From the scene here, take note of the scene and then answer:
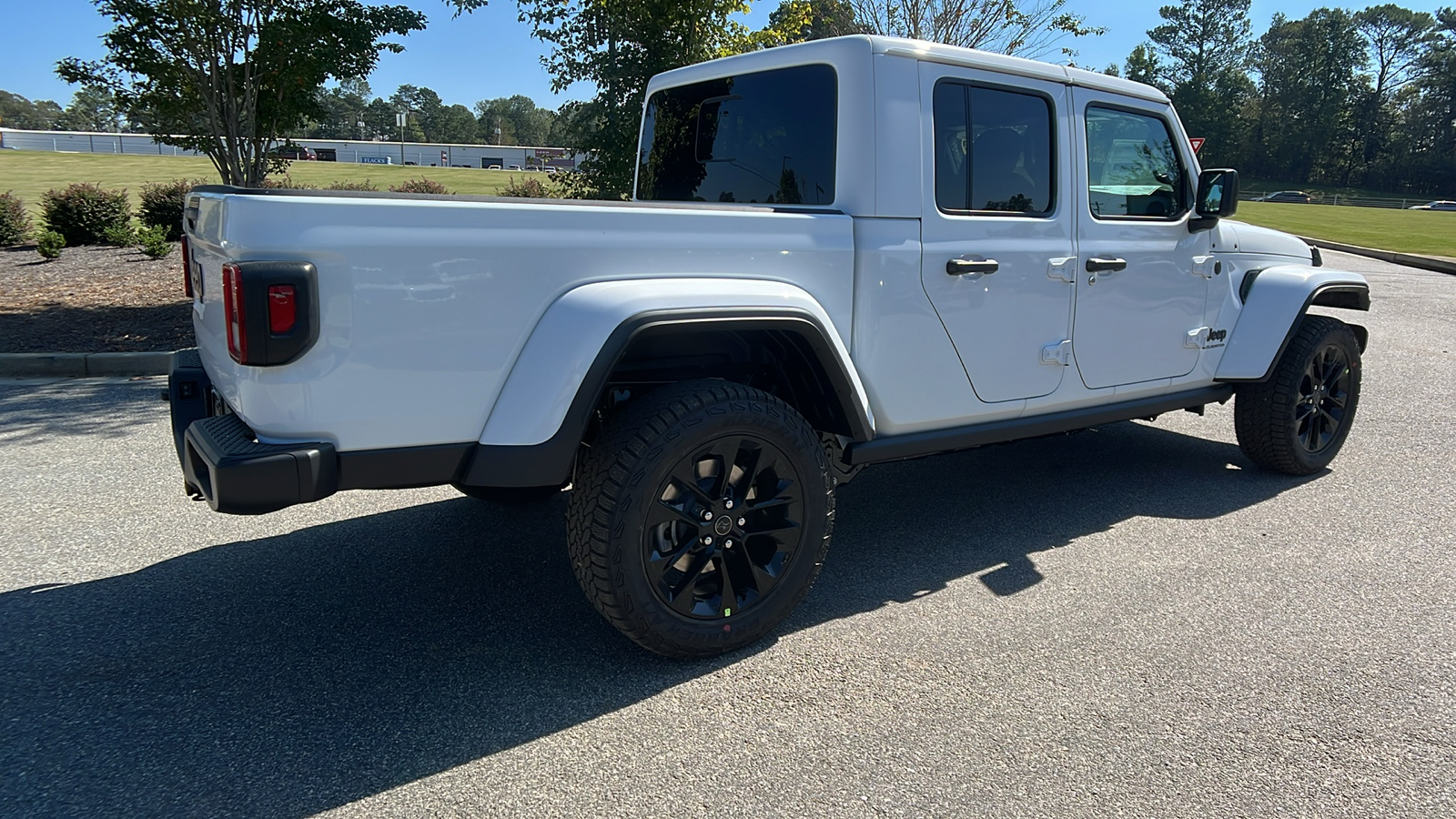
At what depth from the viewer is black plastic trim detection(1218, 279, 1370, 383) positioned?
4883 mm

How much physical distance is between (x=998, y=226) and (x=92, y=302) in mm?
9791

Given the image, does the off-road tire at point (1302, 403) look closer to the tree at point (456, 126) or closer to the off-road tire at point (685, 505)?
the off-road tire at point (685, 505)

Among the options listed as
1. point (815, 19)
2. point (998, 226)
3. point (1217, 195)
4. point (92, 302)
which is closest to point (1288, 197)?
point (815, 19)

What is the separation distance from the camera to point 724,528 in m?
3.04

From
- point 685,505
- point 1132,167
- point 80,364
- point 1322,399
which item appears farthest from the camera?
point 80,364

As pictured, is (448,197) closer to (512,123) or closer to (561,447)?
(561,447)

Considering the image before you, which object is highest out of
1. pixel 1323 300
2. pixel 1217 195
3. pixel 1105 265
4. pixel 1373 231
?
pixel 1373 231

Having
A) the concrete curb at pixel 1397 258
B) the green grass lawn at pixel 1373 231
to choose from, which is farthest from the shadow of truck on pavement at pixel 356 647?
the green grass lawn at pixel 1373 231

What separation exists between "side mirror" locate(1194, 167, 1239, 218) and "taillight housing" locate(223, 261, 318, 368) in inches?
156

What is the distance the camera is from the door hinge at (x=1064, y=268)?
3832mm

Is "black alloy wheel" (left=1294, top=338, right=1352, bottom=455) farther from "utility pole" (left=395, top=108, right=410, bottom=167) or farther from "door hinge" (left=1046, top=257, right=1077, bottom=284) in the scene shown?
"utility pole" (left=395, top=108, right=410, bottom=167)

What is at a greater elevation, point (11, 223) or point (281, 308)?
point (11, 223)

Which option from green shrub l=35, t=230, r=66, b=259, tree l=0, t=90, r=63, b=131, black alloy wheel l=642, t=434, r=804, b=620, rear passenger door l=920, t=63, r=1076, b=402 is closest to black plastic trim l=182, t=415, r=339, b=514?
black alloy wheel l=642, t=434, r=804, b=620

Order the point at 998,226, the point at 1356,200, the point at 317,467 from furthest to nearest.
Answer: the point at 1356,200, the point at 998,226, the point at 317,467
